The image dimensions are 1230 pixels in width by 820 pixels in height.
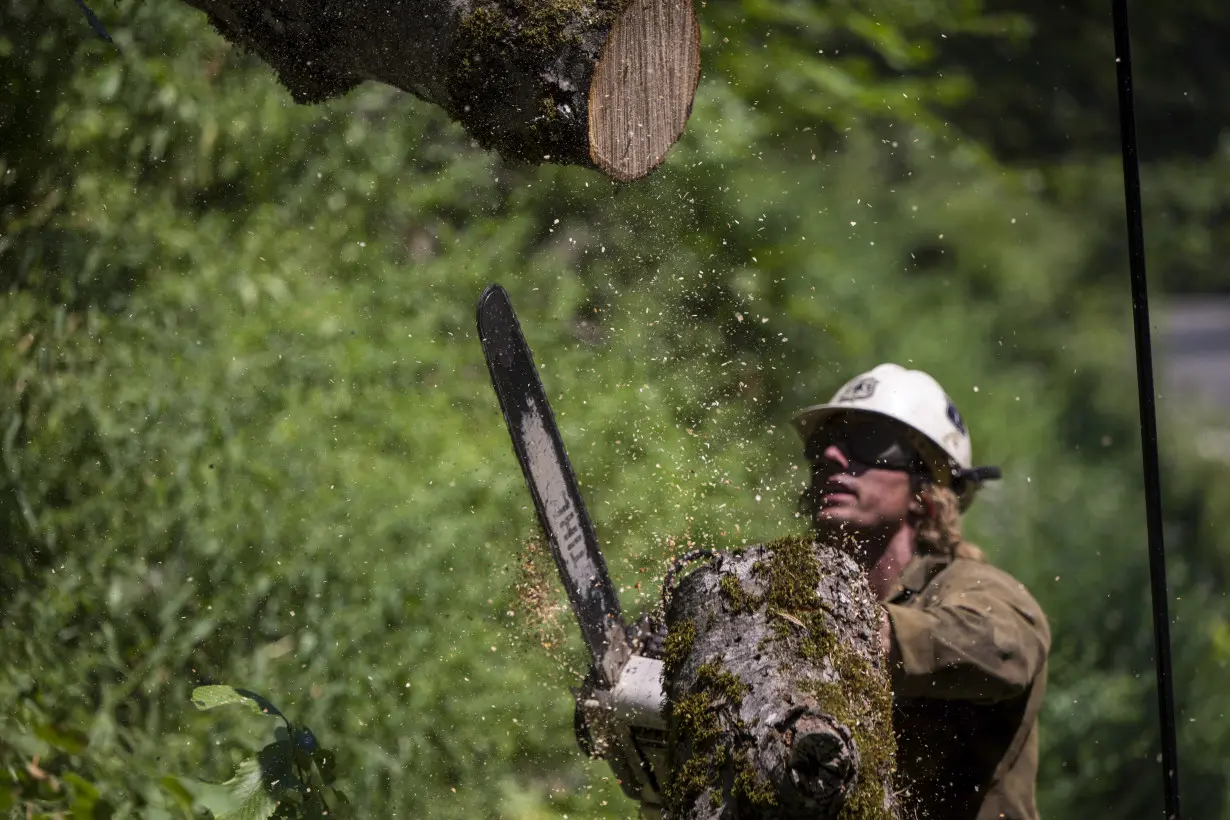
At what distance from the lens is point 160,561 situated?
152 inches

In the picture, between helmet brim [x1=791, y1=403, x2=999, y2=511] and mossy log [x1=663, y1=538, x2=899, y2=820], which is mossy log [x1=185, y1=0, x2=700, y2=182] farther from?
helmet brim [x1=791, y1=403, x2=999, y2=511]

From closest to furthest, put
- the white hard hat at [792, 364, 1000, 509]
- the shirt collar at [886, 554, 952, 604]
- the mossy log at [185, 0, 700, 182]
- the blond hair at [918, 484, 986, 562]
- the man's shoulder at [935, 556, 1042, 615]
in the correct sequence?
the mossy log at [185, 0, 700, 182]
the man's shoulder at [935, 556, 1042, 615]
the shirt collar at [886, 554, 952, 604]
the blond hair at [918, 484, 986, 562]
the white hard hat at [792, 364, 1000, 509]

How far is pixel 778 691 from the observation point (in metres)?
1.42

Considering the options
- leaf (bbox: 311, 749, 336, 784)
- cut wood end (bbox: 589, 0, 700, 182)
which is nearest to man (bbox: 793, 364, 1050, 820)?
cut wood end (bbox: 589, 0, 700, 182)

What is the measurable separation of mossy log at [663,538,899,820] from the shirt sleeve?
1.09 ft

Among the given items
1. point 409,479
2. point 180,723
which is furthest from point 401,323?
point 180,723

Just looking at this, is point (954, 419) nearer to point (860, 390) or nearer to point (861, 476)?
point (860, 390)

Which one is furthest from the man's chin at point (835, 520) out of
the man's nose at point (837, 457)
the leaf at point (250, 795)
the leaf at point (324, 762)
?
the leaf at point (250, 795)

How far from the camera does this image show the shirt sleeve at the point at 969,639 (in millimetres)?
1932

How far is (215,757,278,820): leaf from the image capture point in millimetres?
2244

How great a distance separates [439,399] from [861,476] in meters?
2.55

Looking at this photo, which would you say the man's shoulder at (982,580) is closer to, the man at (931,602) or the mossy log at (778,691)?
the man at (931,602)

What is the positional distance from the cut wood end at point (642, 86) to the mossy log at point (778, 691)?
63 cm

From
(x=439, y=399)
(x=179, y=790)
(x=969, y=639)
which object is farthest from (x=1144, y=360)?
(x=439, y=399)
